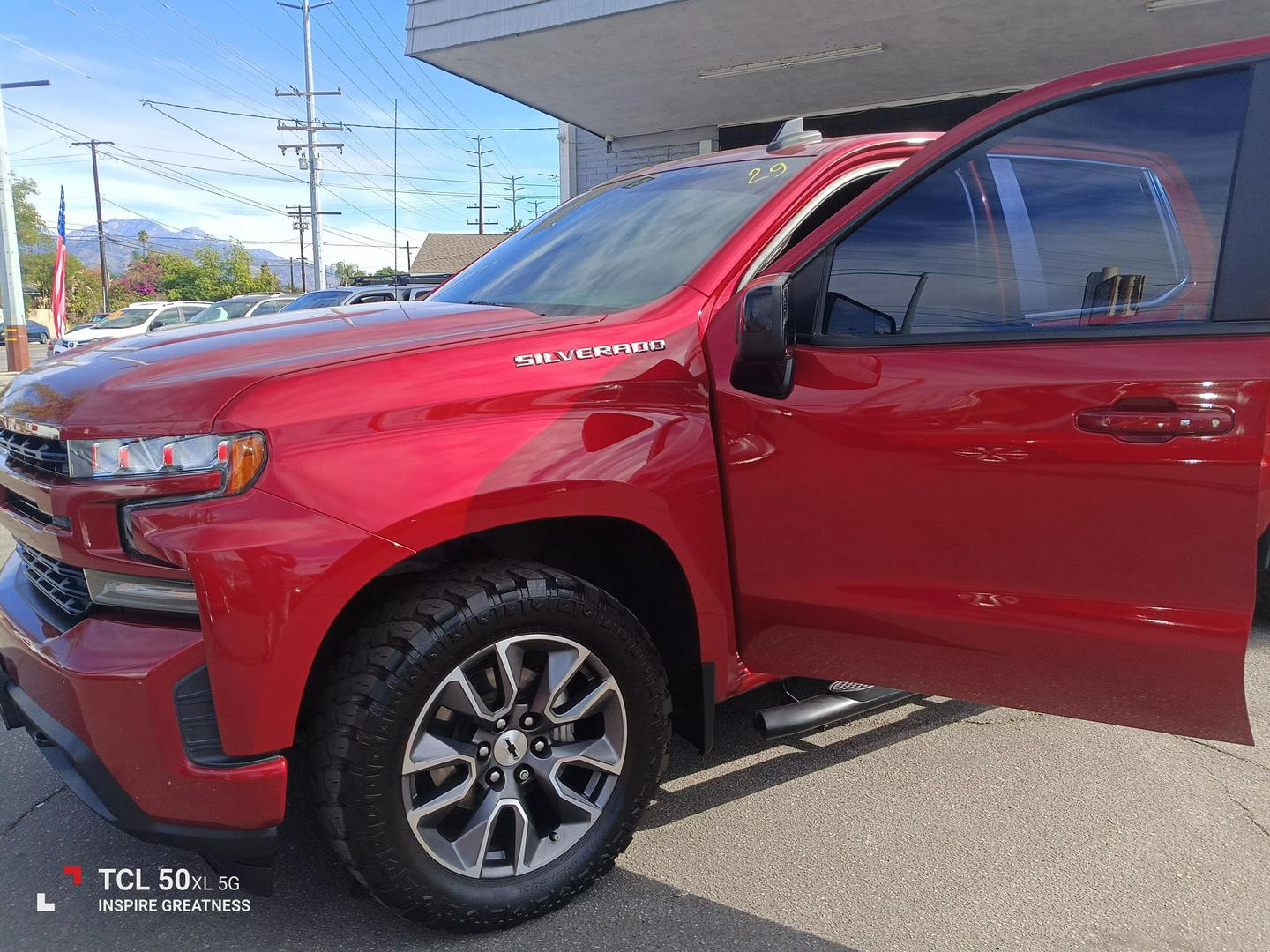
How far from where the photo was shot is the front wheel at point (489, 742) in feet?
6.26

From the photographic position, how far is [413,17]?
1048 cm

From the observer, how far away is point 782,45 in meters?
9.62

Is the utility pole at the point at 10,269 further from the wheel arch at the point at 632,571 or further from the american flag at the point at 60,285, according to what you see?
the wheel arch at the point at 632,571

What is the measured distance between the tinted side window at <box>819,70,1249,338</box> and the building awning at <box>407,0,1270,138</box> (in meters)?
7.18

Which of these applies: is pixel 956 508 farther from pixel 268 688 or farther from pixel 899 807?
pixel 268 688

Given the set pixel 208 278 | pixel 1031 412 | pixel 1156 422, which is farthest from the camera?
pixel 208 278

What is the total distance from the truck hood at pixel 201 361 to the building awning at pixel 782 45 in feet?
24.3

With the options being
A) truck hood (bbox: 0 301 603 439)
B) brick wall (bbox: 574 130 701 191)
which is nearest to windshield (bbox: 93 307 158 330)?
brick wall (bbox: 574 130 701 191)

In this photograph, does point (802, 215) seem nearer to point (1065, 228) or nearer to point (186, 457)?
point (1065, 228)

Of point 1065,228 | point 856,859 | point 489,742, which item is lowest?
point 856,859

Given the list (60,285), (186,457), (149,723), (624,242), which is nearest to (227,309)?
(60,285)

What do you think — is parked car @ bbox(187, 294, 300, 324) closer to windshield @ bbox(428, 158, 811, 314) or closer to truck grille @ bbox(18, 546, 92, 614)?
windshield @ bbox(428, 158, 811, 314)

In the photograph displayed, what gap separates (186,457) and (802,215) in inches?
68.6

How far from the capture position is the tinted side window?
1.96 meters
